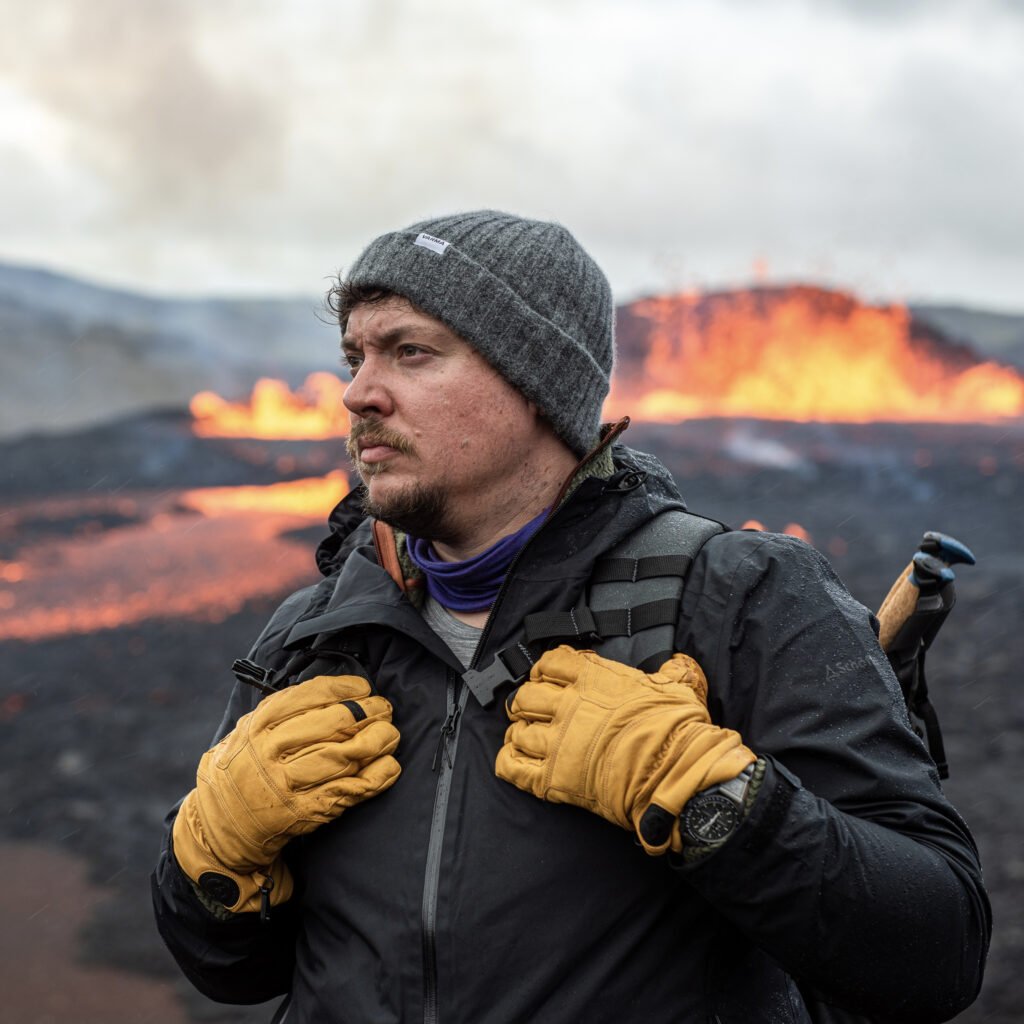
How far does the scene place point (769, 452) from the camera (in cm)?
1483

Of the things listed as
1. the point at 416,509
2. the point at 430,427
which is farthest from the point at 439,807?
the point at 430,427

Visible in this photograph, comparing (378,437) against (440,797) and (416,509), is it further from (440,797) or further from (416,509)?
(440,797)

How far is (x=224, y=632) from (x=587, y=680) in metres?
8.62

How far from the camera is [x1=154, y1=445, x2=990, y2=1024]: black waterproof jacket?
5.38 feet

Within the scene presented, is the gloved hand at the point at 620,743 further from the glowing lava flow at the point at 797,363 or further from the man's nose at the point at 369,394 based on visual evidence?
the glowing lava flow at the point at 797,363

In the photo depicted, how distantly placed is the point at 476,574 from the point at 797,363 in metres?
18.6

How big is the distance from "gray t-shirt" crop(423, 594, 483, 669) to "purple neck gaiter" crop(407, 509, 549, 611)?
24mm

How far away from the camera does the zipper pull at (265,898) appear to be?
201 cm

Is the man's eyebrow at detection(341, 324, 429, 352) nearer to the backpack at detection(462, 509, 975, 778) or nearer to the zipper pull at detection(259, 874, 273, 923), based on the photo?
the backpack at detection(462, 509, 975, 778)

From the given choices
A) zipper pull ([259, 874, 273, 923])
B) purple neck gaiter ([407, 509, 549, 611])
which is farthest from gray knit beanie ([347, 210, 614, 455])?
zipper pull ([259, 874, 273, 923])

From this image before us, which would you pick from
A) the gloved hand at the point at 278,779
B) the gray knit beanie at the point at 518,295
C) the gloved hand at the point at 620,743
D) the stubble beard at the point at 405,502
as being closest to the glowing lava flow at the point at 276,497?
the gray knit beanie at the point at 518,295

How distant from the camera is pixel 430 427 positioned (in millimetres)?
2182

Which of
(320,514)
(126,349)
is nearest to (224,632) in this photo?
(320,514)

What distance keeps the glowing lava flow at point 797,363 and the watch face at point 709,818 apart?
53.7 feet
